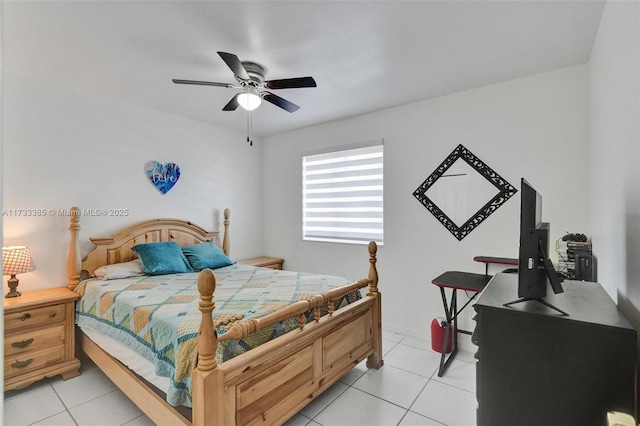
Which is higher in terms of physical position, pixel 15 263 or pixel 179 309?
pixel 15 263

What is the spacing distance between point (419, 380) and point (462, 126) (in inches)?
92.6

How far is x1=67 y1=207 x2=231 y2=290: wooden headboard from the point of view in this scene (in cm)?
300

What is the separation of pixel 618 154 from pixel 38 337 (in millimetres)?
4046

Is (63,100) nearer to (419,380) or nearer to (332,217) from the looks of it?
(332,217)

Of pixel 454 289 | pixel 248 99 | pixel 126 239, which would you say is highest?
pixel 248 99

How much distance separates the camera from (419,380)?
2.64 meters

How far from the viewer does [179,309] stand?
2100 mm

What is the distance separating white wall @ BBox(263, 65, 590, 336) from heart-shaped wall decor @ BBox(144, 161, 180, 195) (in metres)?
1.56

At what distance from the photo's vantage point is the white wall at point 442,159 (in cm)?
268

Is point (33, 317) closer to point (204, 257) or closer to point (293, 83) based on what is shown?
point (204, 257)

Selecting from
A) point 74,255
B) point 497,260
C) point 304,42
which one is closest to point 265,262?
point 74,255

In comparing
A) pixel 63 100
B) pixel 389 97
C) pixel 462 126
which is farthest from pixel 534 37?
pixel 63 100

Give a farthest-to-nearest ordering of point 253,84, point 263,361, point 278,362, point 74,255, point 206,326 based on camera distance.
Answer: point 74,255, point 253,84, point 278,362, point 263,361, point 206,326

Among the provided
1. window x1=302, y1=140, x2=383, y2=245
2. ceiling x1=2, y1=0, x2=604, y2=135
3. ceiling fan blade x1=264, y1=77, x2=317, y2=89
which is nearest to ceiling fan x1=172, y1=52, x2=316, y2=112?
ceiling fan blade x1=264, y1=77, x2=317, y2=89
